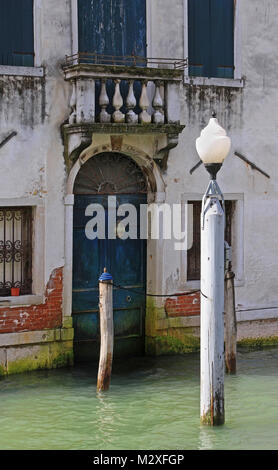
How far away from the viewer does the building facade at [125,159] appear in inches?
438

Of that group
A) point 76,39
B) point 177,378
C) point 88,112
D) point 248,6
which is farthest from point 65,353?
point 248,6

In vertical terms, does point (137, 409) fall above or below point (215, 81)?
below

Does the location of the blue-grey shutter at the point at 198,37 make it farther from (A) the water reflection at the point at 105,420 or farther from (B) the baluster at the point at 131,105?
(A) the water reflection at the point at 105,420

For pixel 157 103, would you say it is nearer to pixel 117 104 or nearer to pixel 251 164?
pixel 117 104

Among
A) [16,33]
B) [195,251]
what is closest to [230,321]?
[195,251]

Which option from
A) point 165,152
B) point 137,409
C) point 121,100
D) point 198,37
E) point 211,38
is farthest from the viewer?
point 211,38

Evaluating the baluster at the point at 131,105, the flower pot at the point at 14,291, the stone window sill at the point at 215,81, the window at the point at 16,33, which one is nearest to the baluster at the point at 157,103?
the baluster at the point at 131,105

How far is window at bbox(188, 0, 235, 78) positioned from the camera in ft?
40.2

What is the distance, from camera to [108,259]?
12.0m

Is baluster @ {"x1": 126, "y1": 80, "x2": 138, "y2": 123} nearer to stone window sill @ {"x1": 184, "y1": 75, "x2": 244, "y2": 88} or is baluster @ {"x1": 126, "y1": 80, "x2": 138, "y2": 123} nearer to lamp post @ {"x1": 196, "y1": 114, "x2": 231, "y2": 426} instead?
stone window sill @ {"x1": 184, "y1": 75, "x2": 244, "y2": 88}

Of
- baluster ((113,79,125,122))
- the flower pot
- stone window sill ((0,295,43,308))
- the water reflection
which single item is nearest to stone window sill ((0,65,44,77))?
baluster ((113,79,125,122))

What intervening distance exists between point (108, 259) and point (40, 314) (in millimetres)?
1172

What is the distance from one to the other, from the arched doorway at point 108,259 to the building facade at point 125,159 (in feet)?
0.06

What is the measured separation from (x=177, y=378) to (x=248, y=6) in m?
4.90
